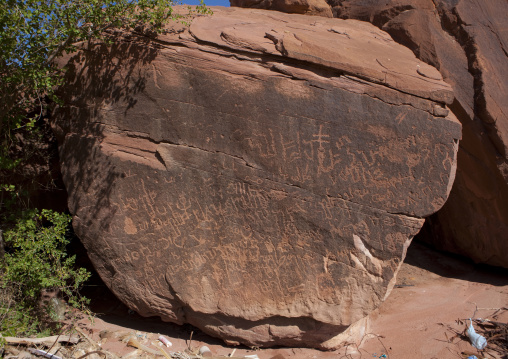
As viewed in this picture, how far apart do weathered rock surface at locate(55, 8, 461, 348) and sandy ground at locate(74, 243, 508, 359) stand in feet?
0.71

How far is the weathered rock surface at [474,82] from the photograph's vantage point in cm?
429

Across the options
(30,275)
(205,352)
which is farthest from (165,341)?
(30,275)

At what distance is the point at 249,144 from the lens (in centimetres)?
355

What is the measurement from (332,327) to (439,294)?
158 cm

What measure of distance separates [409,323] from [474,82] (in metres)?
2.38

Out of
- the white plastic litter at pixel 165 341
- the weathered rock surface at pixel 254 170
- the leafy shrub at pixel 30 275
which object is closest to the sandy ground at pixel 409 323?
the white plastic litter at pixel 165 341

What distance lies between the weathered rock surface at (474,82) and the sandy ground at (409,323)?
0.45m

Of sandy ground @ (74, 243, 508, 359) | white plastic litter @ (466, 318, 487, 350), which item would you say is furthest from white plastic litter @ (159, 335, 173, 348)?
white plastic litter @ (466, 318, 487, 350)

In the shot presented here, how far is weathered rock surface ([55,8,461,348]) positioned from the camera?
11.2 feet

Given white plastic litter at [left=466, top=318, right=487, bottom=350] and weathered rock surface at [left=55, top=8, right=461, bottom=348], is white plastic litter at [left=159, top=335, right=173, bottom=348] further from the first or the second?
white plastic litter at [left=466, top=318, right=487, bottom=350]

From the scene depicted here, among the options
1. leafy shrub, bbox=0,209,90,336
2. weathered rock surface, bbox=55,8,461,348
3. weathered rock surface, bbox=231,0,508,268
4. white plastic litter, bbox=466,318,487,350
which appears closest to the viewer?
weathered rock surface, bbox=55,8,461,348

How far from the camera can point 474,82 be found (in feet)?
14.2

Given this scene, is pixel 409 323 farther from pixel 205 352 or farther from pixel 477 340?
pixel 205 352

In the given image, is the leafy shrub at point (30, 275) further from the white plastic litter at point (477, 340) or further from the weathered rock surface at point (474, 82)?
the weathered rock surface at point (474, 82)
